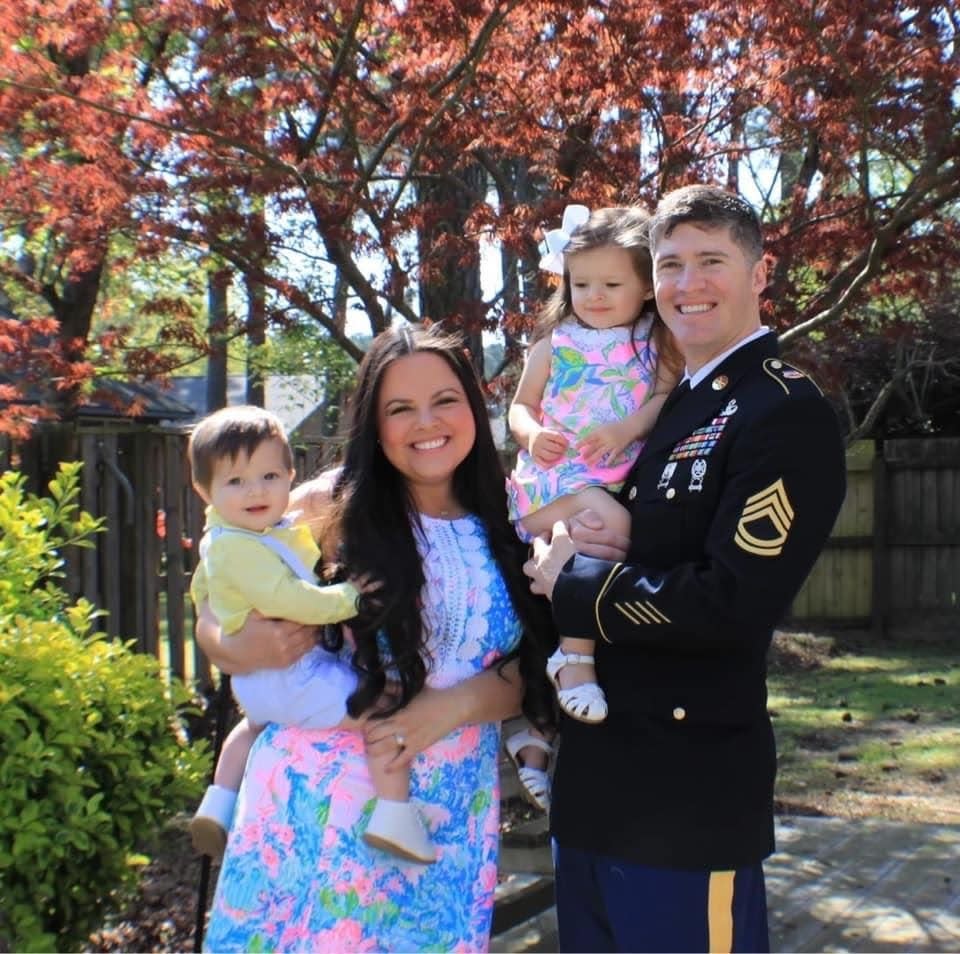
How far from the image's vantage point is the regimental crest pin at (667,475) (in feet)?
7.45

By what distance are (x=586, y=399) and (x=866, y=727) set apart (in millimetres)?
5964

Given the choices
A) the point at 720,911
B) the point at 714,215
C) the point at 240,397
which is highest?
the point at 240,397

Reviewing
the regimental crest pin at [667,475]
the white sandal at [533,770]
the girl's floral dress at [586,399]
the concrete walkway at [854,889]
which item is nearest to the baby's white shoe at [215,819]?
the white sandal at [533,770]

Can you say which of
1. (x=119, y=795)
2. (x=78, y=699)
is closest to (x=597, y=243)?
(x=78, y=699)

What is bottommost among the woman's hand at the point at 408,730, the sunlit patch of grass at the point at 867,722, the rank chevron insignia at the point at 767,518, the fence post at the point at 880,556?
the sunlit patch of grass at the point at 867,722

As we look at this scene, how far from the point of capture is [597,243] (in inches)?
107

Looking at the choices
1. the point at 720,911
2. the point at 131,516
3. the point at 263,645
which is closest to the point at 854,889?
the point at 720,911

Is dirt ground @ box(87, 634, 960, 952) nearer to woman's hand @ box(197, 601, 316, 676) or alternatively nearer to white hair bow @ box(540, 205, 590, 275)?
woman's hand @ box(197, 601, 316, 676)

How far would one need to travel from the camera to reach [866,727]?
8.01m

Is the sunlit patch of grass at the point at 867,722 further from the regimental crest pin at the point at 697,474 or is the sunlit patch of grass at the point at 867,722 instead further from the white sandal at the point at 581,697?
the regimental crest pin at the point at 697,474

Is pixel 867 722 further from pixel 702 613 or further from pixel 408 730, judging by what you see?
pixel 702 613

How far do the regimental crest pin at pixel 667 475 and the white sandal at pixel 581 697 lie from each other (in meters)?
0.35

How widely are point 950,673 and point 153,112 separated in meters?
7.48

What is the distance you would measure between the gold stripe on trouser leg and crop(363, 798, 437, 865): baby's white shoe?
52cm
